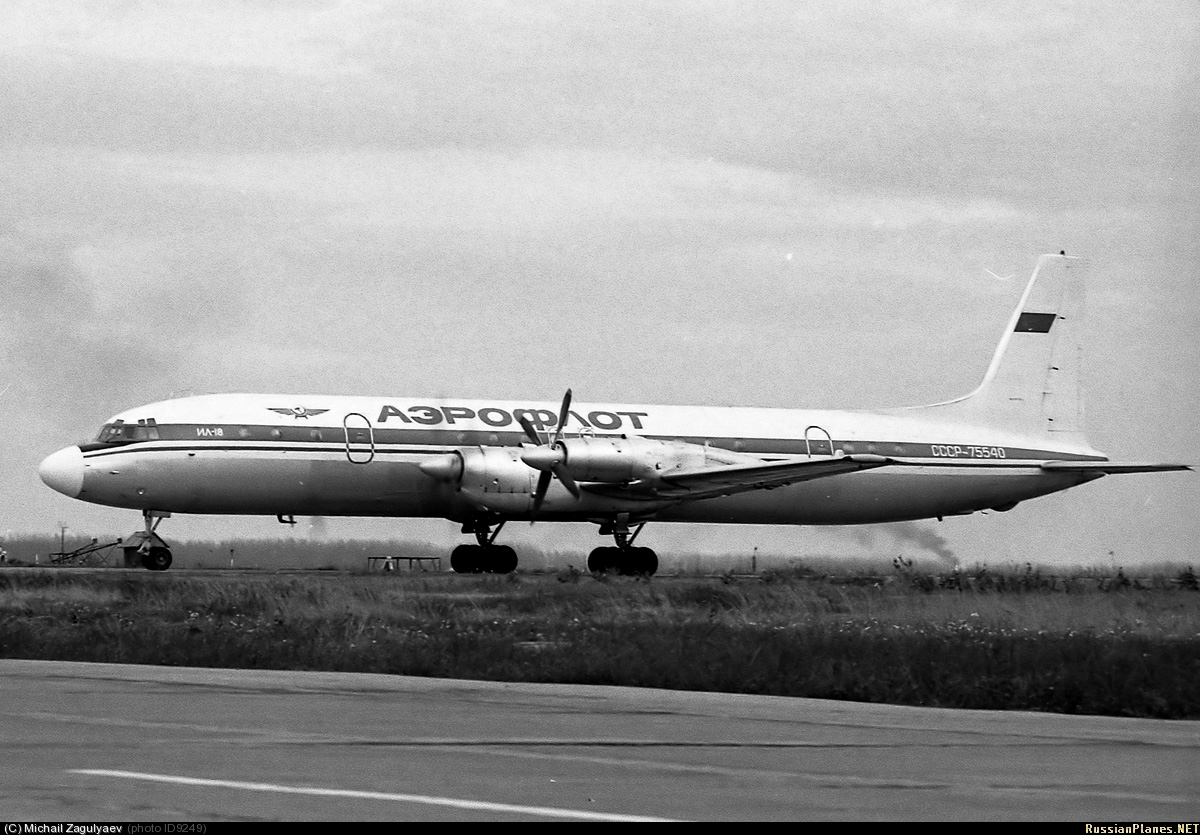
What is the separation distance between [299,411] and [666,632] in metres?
21.3

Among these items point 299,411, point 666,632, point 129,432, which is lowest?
point 666,632

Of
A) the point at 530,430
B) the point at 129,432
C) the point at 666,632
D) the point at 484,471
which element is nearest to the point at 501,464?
the point at 484,471

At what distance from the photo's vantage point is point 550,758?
1284 cm

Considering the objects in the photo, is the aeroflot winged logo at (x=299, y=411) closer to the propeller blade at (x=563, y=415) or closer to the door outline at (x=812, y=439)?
the propeller blade at (x=563, y=415)

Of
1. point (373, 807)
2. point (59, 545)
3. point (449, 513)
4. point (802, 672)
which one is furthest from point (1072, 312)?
point (373, 807)

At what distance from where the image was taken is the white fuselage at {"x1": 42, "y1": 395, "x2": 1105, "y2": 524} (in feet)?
147

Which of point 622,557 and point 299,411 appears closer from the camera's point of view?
point 299,411

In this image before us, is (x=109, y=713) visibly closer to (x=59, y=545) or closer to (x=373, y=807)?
(x=373, y=807)

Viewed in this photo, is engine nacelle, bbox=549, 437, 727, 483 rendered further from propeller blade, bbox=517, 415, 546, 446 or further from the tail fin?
the tail fin

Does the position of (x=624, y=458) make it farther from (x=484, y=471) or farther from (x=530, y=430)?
(x=484, y=471)

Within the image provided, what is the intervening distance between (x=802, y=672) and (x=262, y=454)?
85.5 ft

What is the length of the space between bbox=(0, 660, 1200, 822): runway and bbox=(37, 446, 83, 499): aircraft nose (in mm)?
27231

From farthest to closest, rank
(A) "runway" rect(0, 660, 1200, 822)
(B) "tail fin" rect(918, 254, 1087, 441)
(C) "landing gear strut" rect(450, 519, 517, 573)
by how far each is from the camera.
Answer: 1. (B) "tail fin" rect(918, 254, 1087, 441)
2. (C) "landing gear strut" rect(450, 519, 517, 573)
3. (A) "runway" rect(0, 660, 1200, 822)

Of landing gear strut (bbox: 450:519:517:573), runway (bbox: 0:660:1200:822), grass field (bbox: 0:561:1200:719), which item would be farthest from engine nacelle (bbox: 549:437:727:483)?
runway (bbox: 0:660:1200:822)
